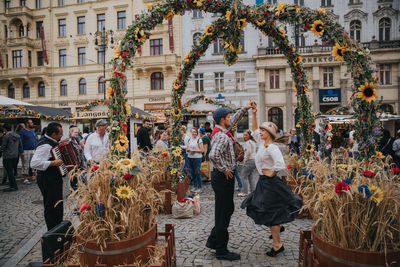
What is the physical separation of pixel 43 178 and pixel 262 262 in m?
3.35

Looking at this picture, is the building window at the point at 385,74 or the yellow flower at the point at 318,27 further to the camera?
the building window at the point at 385,74

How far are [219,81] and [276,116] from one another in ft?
20.5

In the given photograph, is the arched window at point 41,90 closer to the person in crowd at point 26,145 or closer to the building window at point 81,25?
the building window at point 81,25

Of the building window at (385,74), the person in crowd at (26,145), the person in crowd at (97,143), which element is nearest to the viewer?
the person in crowd at (97,143)

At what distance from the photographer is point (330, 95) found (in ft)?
75.5

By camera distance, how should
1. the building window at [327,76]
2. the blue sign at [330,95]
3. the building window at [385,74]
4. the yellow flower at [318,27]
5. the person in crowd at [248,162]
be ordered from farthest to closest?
1. the building window at [327,76]
2. the blue sign at [330,95]
3. the building window at [385,74]
4. the person in crowd at [248,162]
5. the yellow flower at [318,27]

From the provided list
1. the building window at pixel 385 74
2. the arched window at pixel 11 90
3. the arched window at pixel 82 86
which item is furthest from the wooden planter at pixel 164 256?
the arched window at pixel 11 90

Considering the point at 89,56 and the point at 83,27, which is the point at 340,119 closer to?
the point at 89,56

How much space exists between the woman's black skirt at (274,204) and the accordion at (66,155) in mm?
2883

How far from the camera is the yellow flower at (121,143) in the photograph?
3.82 m

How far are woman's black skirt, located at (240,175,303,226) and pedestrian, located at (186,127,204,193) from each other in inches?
151

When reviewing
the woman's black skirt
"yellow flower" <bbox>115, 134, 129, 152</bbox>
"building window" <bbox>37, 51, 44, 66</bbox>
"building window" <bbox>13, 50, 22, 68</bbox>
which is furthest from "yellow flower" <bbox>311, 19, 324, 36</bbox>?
"building window" <bbox>13, 50, 22, 68</bbox>

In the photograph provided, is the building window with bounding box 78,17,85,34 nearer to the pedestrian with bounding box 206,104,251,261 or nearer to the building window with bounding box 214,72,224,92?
the building window with bounding box 214,72,224,92

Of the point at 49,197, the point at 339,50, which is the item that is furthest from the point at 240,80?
the point at 49,197
